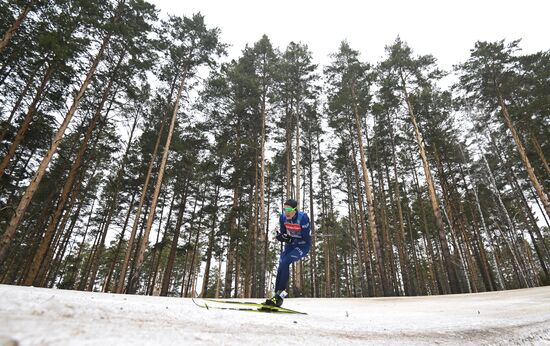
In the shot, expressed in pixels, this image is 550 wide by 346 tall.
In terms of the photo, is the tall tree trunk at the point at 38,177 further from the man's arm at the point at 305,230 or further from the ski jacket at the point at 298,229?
the man's arm at the point at 305,230

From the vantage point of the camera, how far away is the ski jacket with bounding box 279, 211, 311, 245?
3947mm

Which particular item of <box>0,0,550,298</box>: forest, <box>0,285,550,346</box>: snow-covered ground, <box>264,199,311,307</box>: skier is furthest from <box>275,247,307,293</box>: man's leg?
<box>0,0,550,298</box>: forest

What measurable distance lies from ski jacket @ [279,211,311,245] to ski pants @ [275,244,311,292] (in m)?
0.09

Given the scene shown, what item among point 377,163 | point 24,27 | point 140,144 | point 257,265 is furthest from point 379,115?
point 24,27

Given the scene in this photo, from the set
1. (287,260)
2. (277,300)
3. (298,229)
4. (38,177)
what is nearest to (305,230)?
(298,229)

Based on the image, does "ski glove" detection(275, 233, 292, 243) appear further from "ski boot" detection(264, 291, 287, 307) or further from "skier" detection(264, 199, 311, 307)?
"ski boot" detection(264, 291, 287, 307)

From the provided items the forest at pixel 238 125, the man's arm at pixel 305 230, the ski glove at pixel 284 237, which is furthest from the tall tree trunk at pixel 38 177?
the man's arm at pixel 305 230

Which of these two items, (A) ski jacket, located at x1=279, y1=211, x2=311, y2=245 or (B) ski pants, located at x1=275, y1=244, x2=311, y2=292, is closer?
(B) ski pants, located at x1=275, y1=244, x2=311, y2=292

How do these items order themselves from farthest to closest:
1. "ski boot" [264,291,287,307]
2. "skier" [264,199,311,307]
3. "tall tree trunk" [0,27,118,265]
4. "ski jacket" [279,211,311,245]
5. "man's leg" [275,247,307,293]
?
"tall tree trunk" [0,27,118,265]
"ski jacket" [279,211,311,245]
"skier" [264,199,311,307]
"man's leg" [275,247,307,293]
"ski boot" [264,291,287,307]

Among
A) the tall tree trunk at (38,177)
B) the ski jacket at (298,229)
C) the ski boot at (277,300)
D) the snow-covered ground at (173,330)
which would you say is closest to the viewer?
the snow-covered ground at (173,330)

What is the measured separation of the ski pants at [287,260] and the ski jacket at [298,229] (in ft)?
0.29

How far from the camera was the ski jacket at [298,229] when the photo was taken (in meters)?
3.95

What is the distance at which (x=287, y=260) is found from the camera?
3.80m

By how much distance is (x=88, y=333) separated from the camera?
3.76ft
